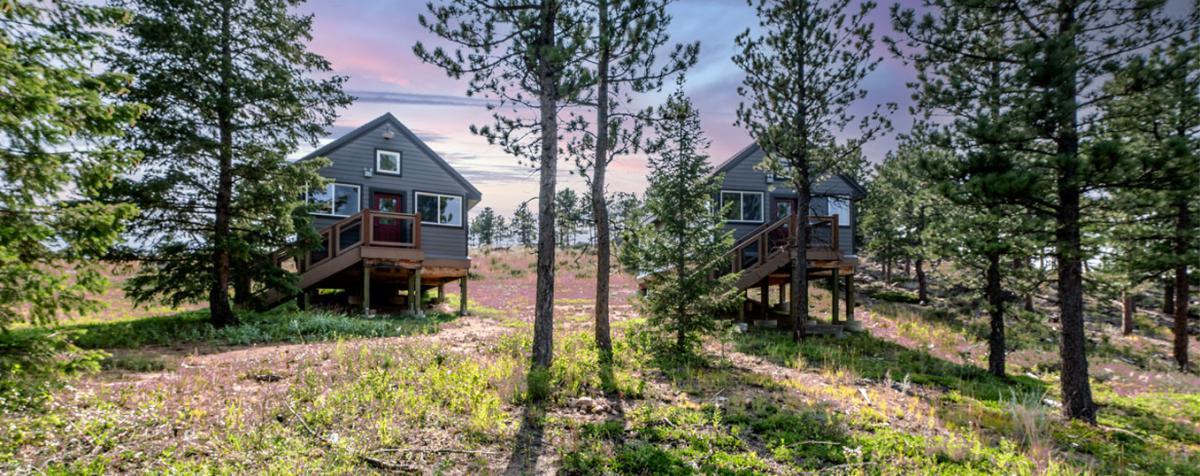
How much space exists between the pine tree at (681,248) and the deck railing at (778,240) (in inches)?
201

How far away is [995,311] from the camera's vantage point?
43.3 feet

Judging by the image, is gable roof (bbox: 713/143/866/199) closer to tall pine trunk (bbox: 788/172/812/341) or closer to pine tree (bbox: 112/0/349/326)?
tall pine trunk (bbox: 788/172/812/341)

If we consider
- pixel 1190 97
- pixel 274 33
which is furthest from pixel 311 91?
pixel 1190 97

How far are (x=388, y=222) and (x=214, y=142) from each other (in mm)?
7675

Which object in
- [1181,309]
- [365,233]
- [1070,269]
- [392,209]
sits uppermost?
[392,209]

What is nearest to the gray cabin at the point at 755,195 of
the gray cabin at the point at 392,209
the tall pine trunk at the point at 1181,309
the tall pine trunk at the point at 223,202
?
the tall pine trunk at the point at 1181,309

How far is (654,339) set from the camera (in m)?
11.5

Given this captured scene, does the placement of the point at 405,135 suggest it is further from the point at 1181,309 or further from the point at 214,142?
the point at 1181,309

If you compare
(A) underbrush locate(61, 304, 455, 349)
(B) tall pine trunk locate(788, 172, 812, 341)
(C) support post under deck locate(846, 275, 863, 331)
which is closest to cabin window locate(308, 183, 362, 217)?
(A) underbrush locate(61, 304, 455, 349)

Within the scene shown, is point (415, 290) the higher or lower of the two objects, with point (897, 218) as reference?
lower

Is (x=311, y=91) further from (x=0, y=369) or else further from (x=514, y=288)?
(x=514, y=288)

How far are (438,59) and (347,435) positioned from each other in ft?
20.7

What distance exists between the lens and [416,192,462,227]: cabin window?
2003cm

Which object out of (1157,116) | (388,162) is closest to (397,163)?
(388,162)
